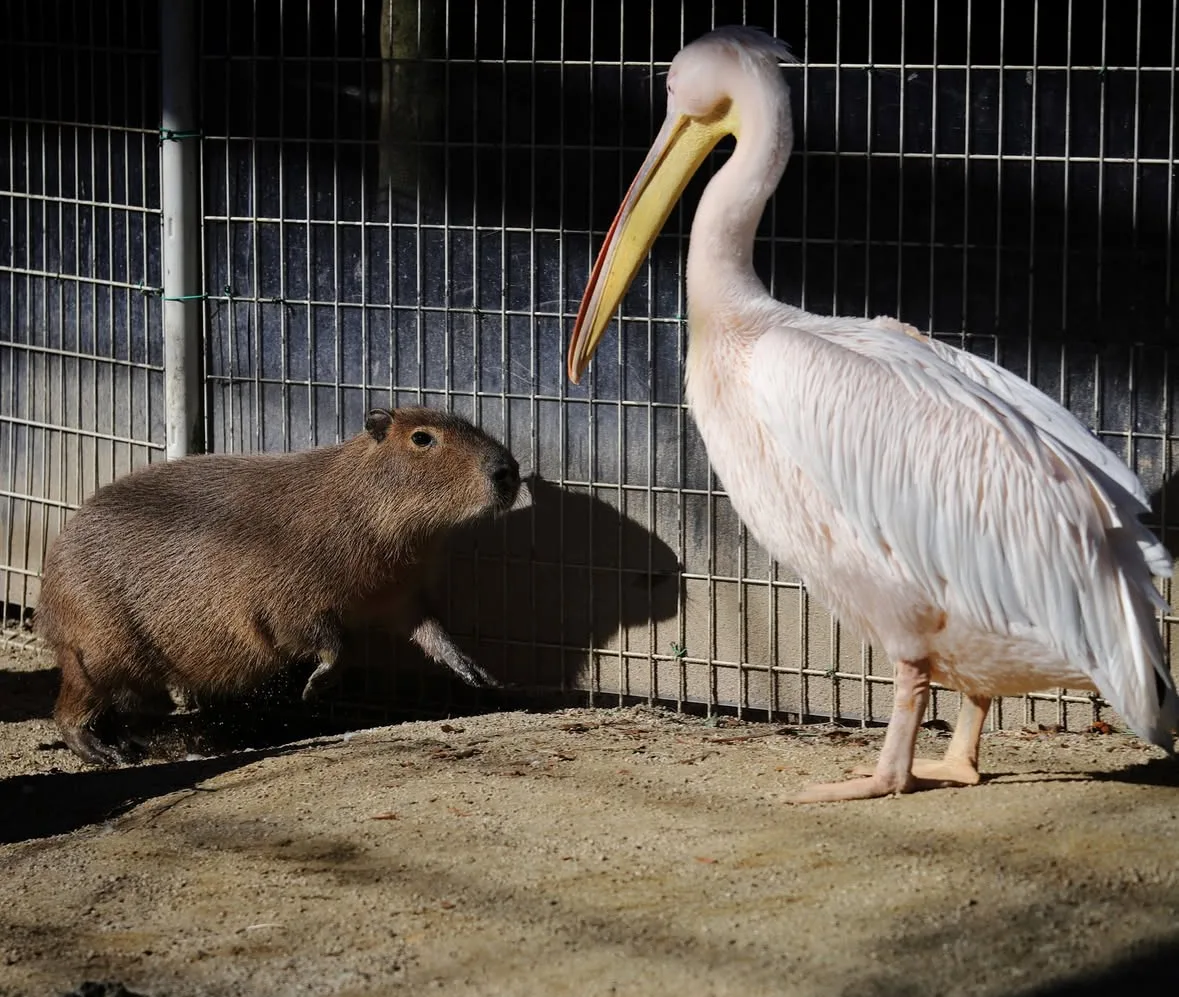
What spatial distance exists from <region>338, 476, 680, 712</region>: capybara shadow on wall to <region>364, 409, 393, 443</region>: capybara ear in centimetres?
51

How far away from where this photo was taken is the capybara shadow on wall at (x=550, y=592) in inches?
244

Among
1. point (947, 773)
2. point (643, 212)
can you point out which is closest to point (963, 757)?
point (947, 773)

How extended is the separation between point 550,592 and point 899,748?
2.07m

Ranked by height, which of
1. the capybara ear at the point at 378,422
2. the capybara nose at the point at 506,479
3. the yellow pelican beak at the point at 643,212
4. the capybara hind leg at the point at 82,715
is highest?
the yellow pelican beak at the point at 643,212

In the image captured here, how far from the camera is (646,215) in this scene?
4.99 meters

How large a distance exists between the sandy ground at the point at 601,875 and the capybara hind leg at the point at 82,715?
82cm

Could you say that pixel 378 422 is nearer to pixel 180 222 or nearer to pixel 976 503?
pixel 180 222

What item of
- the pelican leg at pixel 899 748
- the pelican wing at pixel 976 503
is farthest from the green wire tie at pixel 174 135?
the pelican leg at pixel 899 748

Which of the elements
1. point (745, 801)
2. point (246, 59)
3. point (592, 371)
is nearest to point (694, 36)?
point (592, 371)

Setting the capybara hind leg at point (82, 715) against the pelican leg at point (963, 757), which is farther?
the capybara hind leg at point (82, 715)

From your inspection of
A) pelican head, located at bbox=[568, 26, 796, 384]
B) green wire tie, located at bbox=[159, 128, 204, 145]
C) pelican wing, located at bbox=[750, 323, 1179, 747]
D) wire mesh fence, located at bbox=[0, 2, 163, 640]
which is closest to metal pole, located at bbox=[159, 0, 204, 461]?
green wire tie, located at bbox=[159, 128, 204, 145]

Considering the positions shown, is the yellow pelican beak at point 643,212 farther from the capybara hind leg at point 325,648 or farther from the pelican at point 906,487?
the capybara hind leg at point 325,648

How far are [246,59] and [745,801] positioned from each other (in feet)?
11.7

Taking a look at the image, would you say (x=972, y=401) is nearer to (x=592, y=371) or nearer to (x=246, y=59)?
(x=592, y=371)
